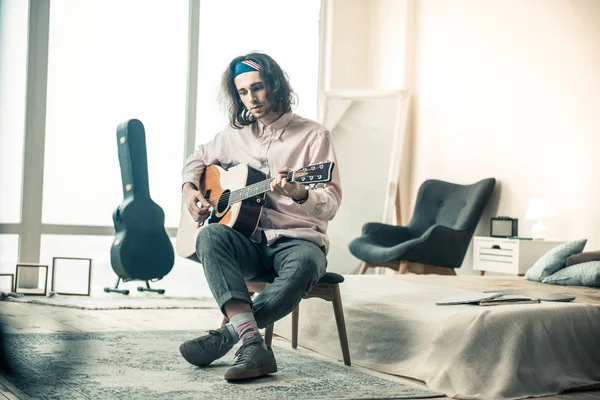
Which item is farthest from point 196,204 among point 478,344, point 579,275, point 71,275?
point 71,275

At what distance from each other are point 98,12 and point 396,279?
3162 millimetres

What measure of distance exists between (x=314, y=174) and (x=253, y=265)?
0.41 meters

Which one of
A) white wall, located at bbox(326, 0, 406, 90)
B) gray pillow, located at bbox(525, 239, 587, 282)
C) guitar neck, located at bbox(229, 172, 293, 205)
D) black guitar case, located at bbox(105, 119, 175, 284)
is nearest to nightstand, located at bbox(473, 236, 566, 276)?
gray pillow, located at bbox(525, 239, 587, 282)

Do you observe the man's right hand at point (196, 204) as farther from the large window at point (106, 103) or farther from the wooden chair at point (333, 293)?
the large window at point (106, 103)

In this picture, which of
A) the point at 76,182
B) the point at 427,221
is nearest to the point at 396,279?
the point at 427,221

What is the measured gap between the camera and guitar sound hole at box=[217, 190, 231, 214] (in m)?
2.27

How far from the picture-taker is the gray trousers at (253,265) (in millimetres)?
2014

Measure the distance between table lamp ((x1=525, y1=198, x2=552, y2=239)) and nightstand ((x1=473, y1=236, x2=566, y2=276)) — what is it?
0.10 m

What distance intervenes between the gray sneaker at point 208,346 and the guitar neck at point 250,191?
39cm

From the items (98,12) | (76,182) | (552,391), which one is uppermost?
(98,12)

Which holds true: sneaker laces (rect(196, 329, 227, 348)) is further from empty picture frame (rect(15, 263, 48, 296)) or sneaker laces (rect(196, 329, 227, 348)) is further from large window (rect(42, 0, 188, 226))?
large window (rect(42, 0, 188, 226))

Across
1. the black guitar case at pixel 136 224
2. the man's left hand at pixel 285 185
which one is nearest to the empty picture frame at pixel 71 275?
the black guitar case at pixel 136 224

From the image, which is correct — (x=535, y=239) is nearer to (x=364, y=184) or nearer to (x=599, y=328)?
(x=364, y=184)

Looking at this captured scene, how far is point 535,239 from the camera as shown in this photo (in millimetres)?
4141
